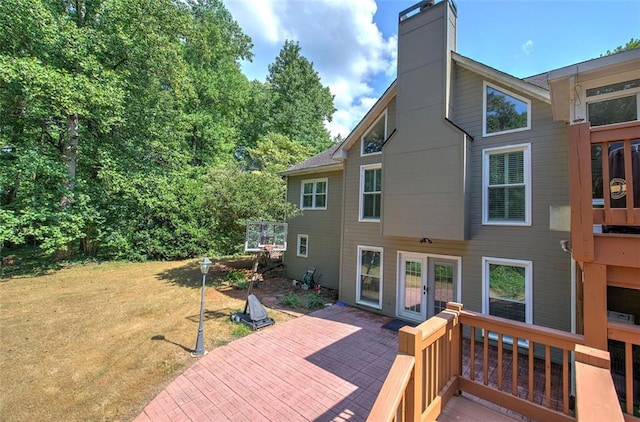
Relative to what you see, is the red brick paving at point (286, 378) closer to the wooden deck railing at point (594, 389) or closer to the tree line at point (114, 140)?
the wooden deck railing at point (594, 389)

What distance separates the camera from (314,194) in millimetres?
12008

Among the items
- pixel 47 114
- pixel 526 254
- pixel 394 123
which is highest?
pixel 47 114

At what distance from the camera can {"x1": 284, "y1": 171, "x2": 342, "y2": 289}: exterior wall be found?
435 inches

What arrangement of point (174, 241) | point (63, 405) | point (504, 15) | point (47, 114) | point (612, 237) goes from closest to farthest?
point (612, 237)
point (63, 405)
point (504, 15)
point (47, 114)
point (174, 241)

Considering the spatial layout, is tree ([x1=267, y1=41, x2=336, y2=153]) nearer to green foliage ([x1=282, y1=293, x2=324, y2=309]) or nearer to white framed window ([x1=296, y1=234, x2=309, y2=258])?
white framed window ([x1=296, y1=234, x2=309, y2=258])

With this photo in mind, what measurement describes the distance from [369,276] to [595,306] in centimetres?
650

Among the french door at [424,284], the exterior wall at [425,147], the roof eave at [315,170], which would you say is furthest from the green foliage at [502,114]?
the roof eave at [315,170]

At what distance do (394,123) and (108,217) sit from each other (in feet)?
51.1

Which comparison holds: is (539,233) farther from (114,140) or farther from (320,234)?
(114,140)

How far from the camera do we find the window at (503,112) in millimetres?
6191

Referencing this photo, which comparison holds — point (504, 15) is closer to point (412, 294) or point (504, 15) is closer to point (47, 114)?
point (412, 294)

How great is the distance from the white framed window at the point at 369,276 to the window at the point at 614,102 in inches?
222

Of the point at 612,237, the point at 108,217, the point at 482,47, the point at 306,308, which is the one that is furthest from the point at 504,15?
the point at 108,217

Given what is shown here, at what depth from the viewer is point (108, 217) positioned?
47.3ft
